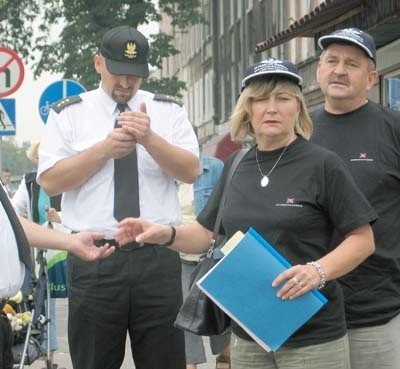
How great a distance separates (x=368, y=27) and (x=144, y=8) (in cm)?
1779

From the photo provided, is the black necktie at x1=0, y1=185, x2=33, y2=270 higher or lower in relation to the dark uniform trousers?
higher

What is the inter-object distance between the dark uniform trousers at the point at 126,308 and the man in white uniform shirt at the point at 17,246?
23 centimetres

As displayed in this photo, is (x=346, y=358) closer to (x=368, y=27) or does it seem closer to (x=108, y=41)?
(x=108, y=41)

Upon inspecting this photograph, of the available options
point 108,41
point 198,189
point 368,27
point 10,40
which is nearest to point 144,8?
point 10,40

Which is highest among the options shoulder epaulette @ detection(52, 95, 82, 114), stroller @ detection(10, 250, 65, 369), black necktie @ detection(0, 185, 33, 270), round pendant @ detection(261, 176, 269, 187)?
shoulder epaulette @ detection(52, 95, 82, 114)

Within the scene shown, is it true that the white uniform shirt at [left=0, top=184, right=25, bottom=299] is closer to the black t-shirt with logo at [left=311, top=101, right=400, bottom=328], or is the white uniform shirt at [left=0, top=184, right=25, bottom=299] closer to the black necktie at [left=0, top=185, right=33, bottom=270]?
the black necktie at [left=0, top=185, right=33, bottom=270]

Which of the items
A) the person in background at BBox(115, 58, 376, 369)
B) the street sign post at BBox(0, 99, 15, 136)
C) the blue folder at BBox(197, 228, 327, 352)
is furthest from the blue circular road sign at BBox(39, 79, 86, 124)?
the blue folder at BBox(197, 228, 327, 352)

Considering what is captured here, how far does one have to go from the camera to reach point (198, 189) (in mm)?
8570

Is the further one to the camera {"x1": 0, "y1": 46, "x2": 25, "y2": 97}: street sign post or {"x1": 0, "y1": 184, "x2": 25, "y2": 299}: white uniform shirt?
{"x1": 0, "y1": 46, "x2": 25, "y2": 97}: street sign post

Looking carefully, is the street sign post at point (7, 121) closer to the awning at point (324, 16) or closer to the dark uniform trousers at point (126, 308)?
the awning at point (324, 16)

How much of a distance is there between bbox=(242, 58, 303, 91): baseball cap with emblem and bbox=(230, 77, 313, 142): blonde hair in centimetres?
2

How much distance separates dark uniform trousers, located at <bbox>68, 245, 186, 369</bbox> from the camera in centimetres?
488

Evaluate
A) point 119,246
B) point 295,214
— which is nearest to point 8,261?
point 119,246

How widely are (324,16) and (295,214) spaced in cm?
827
